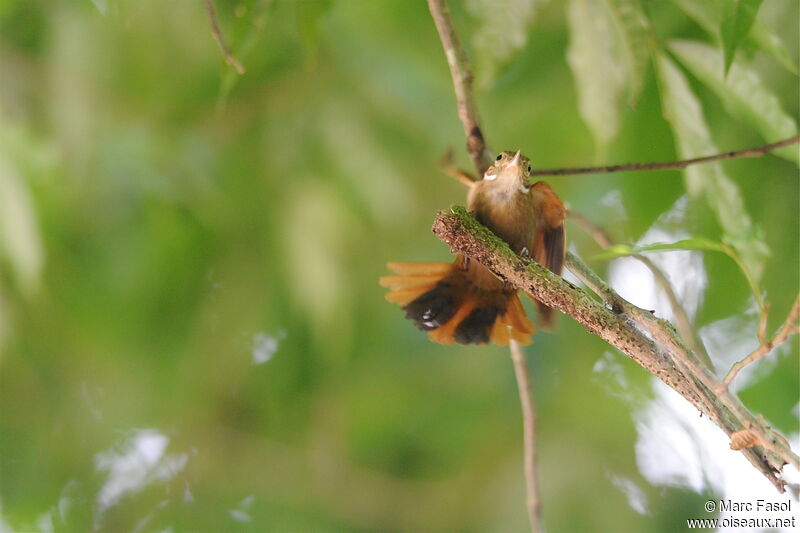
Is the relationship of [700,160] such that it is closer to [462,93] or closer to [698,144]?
[698,144]

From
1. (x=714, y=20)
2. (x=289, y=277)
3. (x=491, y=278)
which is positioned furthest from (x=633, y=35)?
(x=289, y=277)

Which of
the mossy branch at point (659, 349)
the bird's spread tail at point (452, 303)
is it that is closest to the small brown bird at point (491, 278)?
the bird's spread tail at point (452, 303)

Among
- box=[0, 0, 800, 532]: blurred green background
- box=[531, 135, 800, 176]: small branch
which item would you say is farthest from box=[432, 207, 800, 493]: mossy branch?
box=[0, 0, 800, 532]: blurred green background

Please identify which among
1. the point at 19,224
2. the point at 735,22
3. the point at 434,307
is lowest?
the point at 434,307

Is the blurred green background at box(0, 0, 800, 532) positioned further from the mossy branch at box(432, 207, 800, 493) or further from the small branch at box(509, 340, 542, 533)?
the mossy branch at box(432, 207, 800, 493)

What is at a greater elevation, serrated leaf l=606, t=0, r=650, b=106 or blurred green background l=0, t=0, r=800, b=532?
blurred green background l=0, t=0, r=800, b=532

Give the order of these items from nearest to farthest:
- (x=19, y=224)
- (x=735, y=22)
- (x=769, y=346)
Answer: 1. (x=769, y=346)
2. (x=735, y=22)
3. (x=19, y=224)
